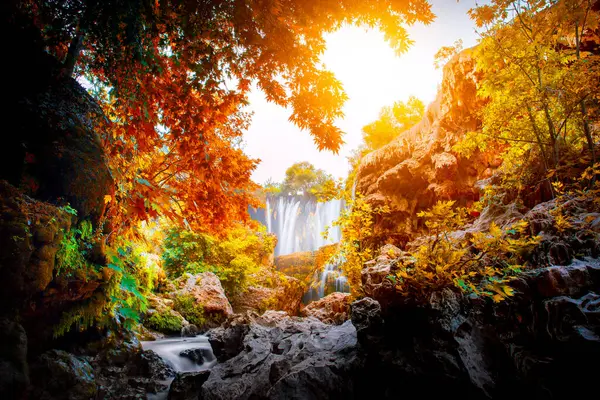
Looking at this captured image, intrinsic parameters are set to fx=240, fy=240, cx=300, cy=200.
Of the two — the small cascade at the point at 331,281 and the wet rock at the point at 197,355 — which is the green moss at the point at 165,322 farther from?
the small cascade at the point at 331,281

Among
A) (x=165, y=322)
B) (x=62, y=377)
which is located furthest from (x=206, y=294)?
(x=62, y=377)

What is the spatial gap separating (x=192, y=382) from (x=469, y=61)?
12155 millimetres

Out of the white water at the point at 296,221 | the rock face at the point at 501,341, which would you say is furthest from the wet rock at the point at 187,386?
the white water at the point at 296,221

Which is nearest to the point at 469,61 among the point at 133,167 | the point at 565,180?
the point at 565,180

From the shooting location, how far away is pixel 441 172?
9.35m

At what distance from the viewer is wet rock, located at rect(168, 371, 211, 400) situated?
3.25 m

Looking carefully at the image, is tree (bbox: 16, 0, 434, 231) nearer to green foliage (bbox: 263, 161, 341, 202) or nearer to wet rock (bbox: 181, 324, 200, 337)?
wet rock (bbox: 181, 324, 200, 337)

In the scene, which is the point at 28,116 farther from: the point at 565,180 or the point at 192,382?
the point at 565,180

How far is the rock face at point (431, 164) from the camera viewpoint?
8.98 meters

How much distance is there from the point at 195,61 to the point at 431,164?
9.77 m

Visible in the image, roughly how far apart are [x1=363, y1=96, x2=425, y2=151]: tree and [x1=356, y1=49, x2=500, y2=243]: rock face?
2.90m

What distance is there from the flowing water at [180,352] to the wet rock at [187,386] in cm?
150

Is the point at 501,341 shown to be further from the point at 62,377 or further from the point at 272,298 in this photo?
the point at 272,298

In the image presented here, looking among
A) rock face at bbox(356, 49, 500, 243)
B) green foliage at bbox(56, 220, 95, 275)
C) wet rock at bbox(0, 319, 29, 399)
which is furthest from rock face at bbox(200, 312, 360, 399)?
rock face at bbox(356, 49, 500, 243)
